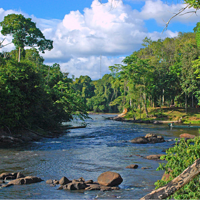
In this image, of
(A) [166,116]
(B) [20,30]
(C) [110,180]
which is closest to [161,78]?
(A) [166,116]

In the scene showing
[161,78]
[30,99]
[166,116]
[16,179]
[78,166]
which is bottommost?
[78,166]

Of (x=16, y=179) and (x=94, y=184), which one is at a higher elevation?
(x=16, y=179)

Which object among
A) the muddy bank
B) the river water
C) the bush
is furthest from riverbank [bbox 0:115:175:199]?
the bush

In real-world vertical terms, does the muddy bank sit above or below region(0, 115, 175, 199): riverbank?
above

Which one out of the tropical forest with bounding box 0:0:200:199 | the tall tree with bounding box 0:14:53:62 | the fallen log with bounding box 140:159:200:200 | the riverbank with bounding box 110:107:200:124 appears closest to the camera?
the fallen log with bounding box 140:159:200:200

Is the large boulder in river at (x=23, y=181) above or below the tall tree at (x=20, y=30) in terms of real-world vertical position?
below

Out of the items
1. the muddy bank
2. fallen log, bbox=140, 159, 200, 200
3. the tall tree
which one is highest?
the tall tree

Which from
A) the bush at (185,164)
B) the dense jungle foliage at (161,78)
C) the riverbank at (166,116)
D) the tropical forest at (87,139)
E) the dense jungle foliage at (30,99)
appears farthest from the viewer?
the dense jungle foliage at (161,78)

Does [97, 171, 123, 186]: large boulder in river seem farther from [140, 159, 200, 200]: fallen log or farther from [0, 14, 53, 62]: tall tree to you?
[0, 14, 53, 62]: tall tree

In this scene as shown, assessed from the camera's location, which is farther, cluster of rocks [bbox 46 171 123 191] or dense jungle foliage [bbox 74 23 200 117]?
dense jungle foliage [bbox 74 23 200 117]

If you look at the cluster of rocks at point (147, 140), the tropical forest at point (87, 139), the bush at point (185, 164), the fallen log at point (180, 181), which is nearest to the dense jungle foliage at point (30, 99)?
the tropical forest at point (87, 139)

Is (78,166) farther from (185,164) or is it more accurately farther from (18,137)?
(18,137)

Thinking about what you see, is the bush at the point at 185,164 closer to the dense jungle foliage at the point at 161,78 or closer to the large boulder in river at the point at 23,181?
the large boulder in river at the point at 23,181

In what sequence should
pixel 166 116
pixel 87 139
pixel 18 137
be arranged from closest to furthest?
pixel 18 137, pixel 87 139, pixel 166 116
